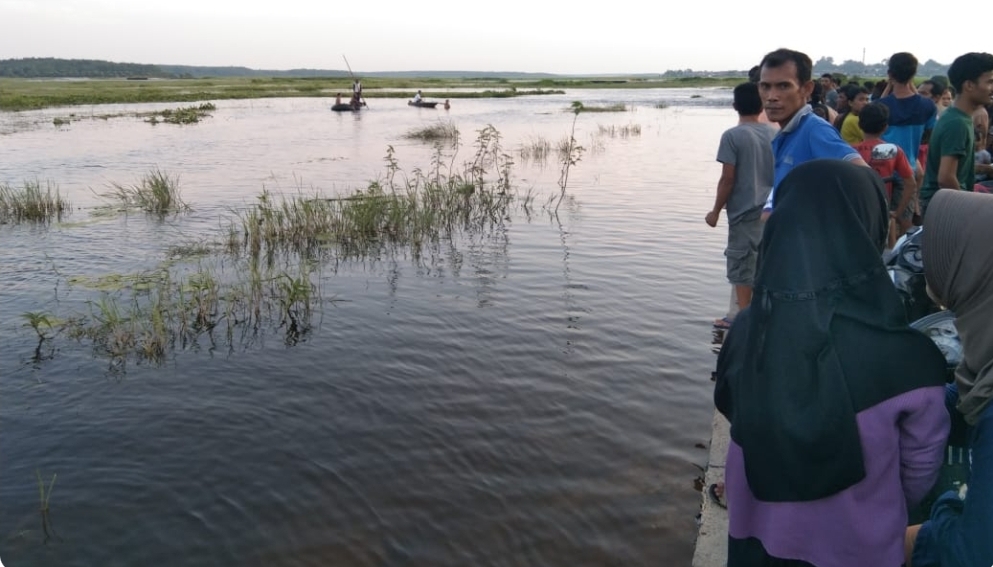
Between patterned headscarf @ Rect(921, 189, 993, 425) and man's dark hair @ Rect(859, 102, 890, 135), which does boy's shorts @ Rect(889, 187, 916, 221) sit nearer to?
man's dark hair @ Rect(859, 102, 890, 135)

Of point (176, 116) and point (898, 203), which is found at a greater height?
point (176, 116)

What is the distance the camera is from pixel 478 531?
412 centimetres

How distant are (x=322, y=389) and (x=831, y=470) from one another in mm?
4640

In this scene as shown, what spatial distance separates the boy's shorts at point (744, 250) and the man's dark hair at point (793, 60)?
1.59 meters

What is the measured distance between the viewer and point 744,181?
18.7ft

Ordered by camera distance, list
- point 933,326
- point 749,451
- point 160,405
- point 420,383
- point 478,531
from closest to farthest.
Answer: point 749,451
point 933,326
point 478,531
point 160,405
point 420,383

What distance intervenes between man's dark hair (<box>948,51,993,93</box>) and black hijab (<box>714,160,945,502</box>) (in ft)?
13.0

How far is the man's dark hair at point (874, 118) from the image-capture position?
6.20 m

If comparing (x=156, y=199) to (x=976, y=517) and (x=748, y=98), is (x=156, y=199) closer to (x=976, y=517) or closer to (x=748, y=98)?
(x=748, y=98)

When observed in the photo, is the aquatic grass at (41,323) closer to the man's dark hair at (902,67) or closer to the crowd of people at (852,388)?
the crowd of people at (852,388)

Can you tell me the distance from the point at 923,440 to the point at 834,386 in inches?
13.6

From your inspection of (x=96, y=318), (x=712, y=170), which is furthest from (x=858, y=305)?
(x=712, y=170)

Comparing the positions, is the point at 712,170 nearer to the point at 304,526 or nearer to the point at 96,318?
the point at 96,318

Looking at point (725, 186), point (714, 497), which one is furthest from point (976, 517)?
point (725, 186)
